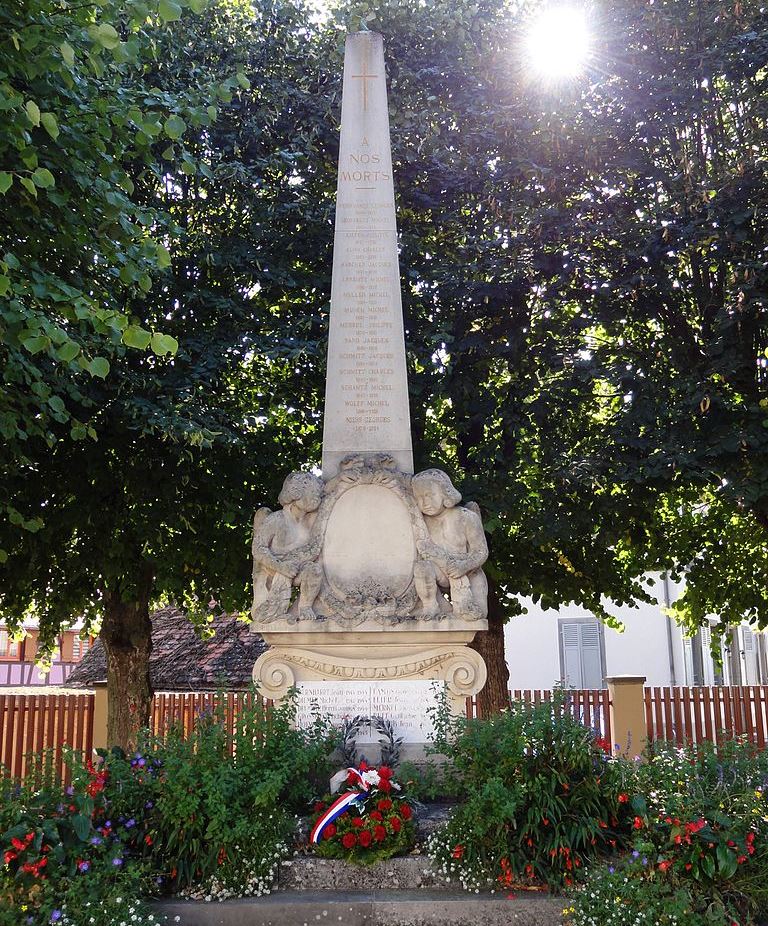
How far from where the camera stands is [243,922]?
5262mm

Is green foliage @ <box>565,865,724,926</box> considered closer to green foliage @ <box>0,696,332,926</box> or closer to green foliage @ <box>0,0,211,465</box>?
green foliage @ <box>0,696,332,926</box>

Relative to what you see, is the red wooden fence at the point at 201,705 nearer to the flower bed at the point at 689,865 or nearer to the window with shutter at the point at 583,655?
the flower bed at the point at 689,865

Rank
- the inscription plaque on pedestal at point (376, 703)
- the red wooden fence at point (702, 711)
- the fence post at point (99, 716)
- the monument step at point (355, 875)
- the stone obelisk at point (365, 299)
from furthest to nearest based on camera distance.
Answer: the red wooden fence at point (702, 711) < the fence post at point (99, 716) < the stone obelisk at point (365, 299) < the inscription plaque on pedestal at point (376, 703) < the monument step at point (355, 875)

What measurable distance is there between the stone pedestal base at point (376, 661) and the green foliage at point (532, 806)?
1394 millimetres

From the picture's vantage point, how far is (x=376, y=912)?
5.29 metres

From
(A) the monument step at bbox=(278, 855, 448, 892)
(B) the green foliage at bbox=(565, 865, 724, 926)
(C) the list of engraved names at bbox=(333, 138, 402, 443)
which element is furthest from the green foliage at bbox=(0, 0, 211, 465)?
(B) the green foliage at bbox=(565, 865, 724, 926)

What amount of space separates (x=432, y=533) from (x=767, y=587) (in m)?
8.24

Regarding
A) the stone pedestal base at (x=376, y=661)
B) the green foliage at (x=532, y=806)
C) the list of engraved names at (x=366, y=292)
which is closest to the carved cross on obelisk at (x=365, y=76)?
the list of engraved names at (x=366, y=292)

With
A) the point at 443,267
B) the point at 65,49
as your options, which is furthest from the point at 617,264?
the point at 65,49

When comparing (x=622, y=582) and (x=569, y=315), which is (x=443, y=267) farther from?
(x=622, y=582)

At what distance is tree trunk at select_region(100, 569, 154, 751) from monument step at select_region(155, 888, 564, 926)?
7.93 m

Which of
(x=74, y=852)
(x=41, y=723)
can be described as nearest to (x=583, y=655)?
(x=41, y=723)

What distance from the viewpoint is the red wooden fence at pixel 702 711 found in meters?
14.8

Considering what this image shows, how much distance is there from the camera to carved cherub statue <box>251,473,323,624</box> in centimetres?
746
